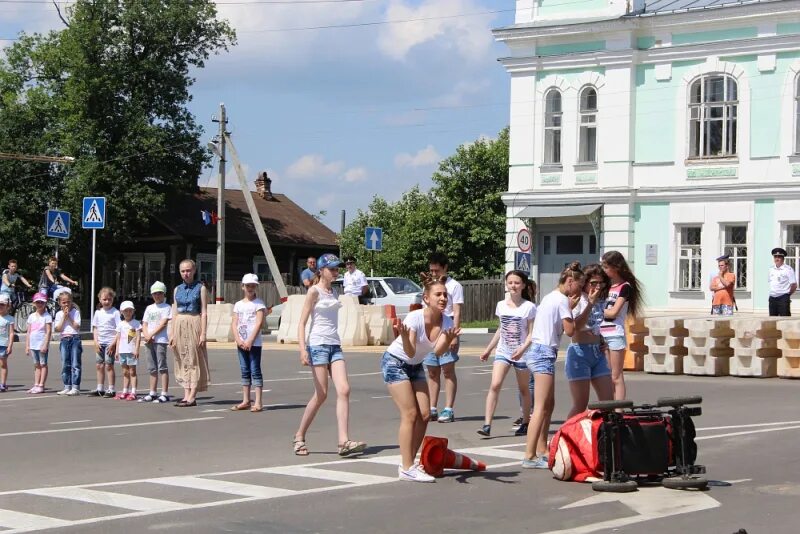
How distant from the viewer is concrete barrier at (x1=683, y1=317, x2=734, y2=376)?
20.6 m

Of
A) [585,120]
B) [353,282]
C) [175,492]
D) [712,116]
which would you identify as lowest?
[175,492]

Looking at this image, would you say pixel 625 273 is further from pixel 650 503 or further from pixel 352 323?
pixel 352 323

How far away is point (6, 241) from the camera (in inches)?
1971

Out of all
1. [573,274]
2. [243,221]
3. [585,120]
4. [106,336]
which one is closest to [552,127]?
[585,120]

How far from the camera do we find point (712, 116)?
124 feet

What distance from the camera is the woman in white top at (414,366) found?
10.3m

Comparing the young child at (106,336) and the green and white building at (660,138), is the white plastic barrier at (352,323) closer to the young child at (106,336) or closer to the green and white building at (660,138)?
the young child at (106,336)

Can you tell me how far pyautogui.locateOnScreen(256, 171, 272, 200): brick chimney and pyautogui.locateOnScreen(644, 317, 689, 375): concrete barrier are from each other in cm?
4462

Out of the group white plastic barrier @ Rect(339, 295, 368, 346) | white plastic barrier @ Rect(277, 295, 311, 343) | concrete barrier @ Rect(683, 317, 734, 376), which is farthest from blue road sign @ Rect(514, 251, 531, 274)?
concrete barrier @ Rect(683, 317, 734, 376)

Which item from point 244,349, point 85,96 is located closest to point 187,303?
point 244,349

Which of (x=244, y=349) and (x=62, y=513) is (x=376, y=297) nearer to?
(x=244, y=349)

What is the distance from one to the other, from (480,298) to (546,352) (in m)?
34.6

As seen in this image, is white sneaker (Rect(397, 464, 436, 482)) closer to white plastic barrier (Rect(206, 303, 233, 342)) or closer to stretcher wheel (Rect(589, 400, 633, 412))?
stretcher wheel (Rect(589, 400, 633, 412))

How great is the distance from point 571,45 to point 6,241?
23611 millimetres
